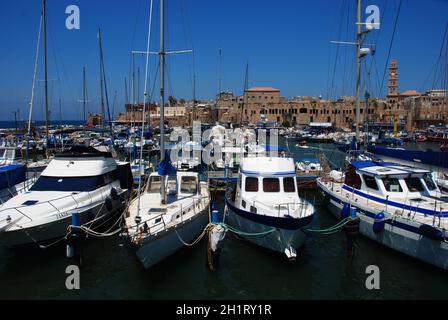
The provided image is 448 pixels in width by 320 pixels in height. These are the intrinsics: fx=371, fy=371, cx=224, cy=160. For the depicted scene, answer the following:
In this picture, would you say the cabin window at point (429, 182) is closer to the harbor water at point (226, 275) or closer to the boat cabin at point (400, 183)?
the boat cabin at point (400, 183)

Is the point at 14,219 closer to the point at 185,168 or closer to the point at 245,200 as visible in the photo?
the point at 245,200

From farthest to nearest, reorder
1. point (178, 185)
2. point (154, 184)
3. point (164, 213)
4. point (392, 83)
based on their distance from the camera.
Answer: point (392, 83)
point (154, 184)
point (178, 185)
point (164, 213)

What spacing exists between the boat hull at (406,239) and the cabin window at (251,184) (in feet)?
15.7

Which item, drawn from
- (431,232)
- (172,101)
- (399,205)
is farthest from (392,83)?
(431,232)

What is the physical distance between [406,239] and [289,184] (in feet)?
16.5

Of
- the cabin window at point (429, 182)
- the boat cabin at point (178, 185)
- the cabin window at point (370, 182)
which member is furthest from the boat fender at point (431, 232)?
the boat cabin at point (178, 185)

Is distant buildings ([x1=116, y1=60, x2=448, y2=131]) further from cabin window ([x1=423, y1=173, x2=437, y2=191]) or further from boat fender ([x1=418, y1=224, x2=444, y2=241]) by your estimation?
boat fender ([x1=418, y1=224, x2=444, y2=241])

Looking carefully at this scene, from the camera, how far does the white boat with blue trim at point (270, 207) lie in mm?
13672

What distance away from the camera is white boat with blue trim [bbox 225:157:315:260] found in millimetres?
13672

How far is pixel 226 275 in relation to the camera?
44.1 feet

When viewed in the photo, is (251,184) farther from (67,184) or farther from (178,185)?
(67,184)

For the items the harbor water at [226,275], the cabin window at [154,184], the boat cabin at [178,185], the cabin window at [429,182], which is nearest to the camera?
the harbor water at [226,275]
